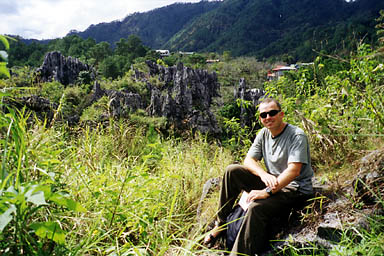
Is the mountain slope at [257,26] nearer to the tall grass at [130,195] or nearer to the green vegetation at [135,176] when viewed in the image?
the green vegetation at [135,176]

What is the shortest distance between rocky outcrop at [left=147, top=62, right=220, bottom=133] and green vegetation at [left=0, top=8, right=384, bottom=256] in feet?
18.2

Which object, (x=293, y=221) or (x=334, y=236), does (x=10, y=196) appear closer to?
(x=334, y=236)

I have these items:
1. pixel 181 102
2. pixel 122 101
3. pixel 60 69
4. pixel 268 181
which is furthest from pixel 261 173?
pixel 60 69

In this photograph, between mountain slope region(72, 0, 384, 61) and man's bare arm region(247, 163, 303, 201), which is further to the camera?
mountain slope region(72, 0, 384, 61)

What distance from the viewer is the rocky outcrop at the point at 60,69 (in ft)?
57.6

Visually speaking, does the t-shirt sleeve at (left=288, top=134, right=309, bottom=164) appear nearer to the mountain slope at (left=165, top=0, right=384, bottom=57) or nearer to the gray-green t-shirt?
the gray-green t-shirt

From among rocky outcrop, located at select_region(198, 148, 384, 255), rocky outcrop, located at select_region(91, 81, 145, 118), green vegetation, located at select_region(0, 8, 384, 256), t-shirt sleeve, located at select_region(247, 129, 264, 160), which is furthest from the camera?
rocky outcrop, located at select_region(91, 81, 145, 118)

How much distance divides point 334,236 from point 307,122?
1.14m

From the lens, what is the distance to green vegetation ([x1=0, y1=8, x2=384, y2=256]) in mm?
920

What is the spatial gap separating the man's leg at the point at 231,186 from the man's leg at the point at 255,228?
1.00 feet

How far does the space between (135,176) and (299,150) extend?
1.15 metres

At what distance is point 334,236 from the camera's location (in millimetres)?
1491

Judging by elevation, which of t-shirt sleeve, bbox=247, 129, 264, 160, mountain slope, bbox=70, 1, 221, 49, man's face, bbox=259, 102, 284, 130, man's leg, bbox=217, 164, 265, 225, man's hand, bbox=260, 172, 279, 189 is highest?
mountain slope, bbox=70, 1, 221, 49

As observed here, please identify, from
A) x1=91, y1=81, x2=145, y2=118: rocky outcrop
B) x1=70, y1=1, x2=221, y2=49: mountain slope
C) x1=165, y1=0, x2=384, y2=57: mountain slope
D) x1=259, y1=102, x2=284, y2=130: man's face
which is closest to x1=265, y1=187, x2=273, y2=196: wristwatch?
x1=259, y1=102, x2=284, y2=130: man's face
